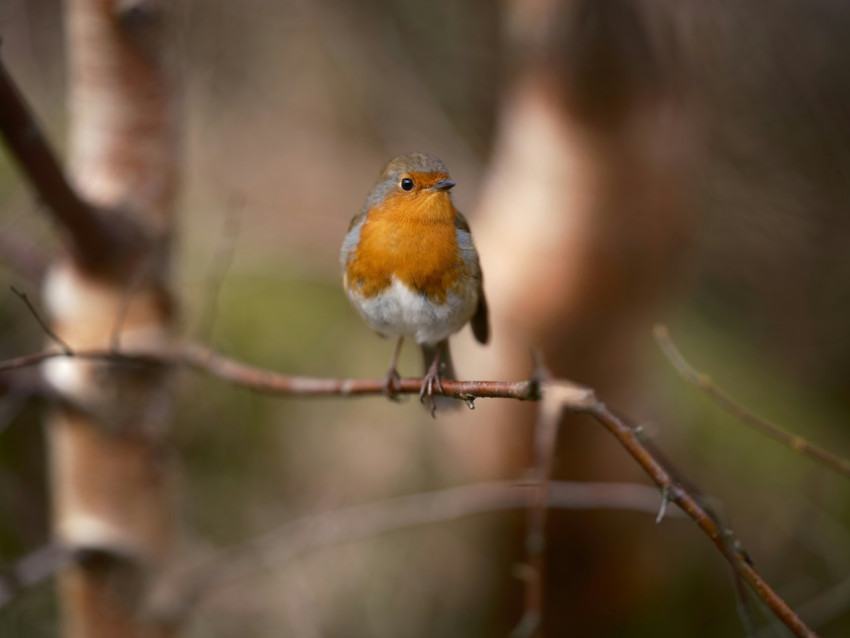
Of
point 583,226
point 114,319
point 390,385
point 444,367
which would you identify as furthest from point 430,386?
point 583,226

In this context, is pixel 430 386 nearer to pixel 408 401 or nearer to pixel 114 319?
pixel 114 319

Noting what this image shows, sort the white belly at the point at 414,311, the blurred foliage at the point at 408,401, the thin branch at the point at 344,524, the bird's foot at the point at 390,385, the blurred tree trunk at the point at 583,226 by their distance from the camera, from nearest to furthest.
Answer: the bird's foot at the point at 390,385 → the white belly at the point at 414,311 → the thin branch at the point at 344,524 → the blurred tree trunk at the point at 583,226 → the blurred foliage at the point at 408,401

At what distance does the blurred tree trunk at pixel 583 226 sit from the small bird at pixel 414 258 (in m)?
1.16

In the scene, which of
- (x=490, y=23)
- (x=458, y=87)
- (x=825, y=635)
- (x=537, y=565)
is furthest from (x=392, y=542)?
(x=490, y=23)

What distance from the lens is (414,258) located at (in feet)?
5.33

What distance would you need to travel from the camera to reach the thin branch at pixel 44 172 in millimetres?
1362

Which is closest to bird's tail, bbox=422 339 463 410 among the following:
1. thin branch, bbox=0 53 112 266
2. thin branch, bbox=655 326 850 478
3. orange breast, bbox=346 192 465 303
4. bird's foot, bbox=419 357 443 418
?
bird's foot, bbox=419 357 443 418

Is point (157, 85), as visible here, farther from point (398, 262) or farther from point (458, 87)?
point (458, 87)

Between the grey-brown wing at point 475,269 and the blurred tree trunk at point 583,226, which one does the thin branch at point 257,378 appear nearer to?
the grey-brown wing at point 475,269

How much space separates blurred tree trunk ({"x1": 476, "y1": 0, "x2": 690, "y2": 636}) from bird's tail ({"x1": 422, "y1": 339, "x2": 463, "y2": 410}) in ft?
2.25

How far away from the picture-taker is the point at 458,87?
5.21 metres

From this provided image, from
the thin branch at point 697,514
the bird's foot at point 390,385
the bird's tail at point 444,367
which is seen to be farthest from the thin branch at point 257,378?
the bird's tail at point 444,367

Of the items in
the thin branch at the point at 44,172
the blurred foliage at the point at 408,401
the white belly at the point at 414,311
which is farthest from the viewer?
the blurred foliage at the point at 408,401

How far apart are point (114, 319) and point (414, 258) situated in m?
0.92
